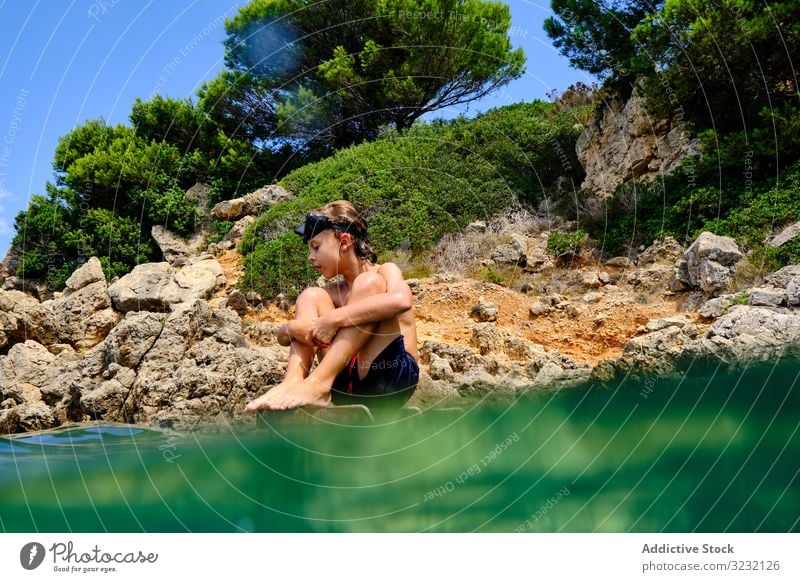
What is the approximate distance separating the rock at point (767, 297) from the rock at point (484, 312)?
3385 millimetres

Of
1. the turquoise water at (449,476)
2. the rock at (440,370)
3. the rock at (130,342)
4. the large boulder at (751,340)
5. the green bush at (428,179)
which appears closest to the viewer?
the turquoise water at (449,476)

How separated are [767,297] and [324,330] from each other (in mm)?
6703

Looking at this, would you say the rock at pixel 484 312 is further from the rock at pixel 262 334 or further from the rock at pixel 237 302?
the rock at pixel 237 302

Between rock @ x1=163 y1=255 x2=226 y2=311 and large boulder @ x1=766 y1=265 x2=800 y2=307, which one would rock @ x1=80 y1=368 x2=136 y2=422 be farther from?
large boulder @ x1=766 y1=265 x2=800 y2=307

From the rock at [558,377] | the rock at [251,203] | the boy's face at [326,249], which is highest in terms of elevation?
the rock at [251,203]

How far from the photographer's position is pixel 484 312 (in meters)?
11.1

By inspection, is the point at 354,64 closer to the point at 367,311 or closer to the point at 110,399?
the point at 110,399

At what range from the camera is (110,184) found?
19.1m

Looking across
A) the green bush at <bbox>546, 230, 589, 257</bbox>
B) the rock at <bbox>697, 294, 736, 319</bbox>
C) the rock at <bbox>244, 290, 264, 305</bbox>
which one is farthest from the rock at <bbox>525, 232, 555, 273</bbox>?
the rock at <bbox>697, 294, 736, 319</bbox>

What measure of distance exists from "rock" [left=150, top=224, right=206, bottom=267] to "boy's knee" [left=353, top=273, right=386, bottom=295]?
13437 mm

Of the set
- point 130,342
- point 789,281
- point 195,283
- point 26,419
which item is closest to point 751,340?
point 789,281

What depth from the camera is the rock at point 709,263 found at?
1062cm

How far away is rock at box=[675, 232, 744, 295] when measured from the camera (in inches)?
418

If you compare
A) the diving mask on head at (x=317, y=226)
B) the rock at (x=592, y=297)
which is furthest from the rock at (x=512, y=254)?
the diving mask on head at (x=317, y=226)
